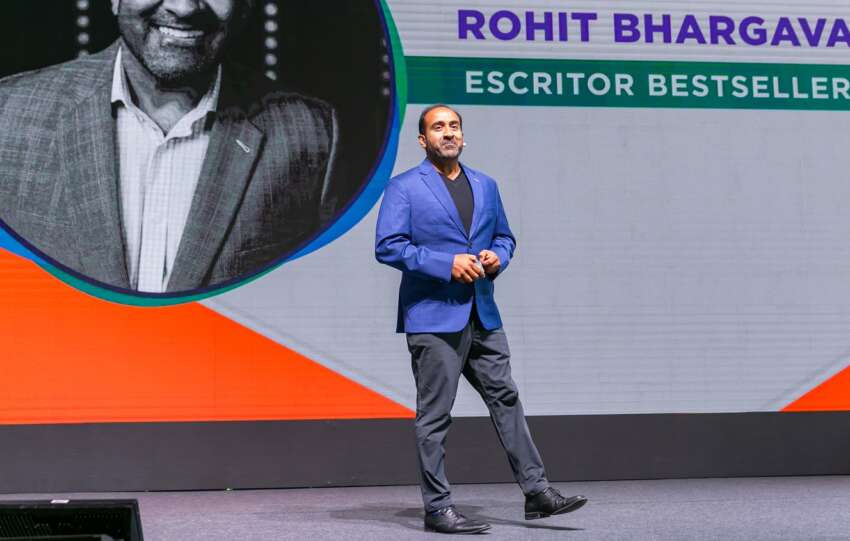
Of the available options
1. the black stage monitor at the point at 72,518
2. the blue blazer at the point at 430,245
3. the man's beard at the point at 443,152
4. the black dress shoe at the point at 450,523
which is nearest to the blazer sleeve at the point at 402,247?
the blue blazer at the point at 430,245

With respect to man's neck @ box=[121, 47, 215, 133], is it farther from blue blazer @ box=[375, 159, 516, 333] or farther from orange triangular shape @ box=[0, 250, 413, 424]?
blue blazer @ box=[375, 159, 516, 333]

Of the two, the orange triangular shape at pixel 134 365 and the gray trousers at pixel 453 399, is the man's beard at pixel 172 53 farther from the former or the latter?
the gray trousers at pixel 453 399

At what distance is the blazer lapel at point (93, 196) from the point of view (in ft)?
13.1

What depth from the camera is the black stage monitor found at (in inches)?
75.9

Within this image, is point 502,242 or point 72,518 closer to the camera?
point 72,518

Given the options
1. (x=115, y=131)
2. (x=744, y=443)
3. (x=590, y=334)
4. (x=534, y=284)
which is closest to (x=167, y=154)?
(x=115, y=131)

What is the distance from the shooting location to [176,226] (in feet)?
13.2

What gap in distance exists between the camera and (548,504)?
2.96 meters

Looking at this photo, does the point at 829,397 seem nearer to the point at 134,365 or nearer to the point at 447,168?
the point at 447,168

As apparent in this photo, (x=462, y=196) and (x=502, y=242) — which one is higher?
(x=462, y=196)

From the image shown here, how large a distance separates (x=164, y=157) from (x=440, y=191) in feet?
4.74

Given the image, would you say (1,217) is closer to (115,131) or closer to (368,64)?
(115,131)

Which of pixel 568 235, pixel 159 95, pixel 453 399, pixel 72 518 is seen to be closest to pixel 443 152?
pixel 453 399

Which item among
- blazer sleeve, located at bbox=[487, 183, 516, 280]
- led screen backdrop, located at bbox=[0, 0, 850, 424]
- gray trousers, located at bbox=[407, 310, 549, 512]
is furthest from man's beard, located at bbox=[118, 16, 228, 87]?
gray trousers, located at bbox=[407, 310, 549, 512]
